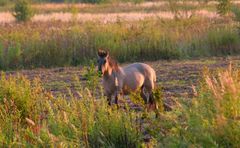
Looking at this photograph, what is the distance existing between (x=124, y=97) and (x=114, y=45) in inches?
303

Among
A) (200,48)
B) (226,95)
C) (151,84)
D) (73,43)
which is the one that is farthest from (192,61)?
(226,95)

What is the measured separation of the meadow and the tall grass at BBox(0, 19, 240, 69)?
0.11ft

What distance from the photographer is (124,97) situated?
13.9 metres

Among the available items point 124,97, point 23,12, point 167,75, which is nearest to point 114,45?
point 167,75

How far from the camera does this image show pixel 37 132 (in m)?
8.09

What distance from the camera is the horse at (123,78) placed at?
11828mm

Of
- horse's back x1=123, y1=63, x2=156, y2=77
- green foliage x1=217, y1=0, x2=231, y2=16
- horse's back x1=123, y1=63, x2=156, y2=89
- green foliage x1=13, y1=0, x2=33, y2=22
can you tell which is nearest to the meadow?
horse's back x1=123, y1=63, x2=156, y2=89

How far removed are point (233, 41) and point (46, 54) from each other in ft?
21.5

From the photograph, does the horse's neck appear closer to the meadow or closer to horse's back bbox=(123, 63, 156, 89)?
horse's back bbox=(123, 63, 156, 89)

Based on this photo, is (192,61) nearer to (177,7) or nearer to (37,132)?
(177,7)

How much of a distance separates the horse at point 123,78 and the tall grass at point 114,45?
8.52m

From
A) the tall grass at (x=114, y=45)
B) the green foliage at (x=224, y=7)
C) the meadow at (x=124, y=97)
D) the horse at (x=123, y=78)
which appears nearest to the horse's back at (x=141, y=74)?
the horse at (x=123, y=78)

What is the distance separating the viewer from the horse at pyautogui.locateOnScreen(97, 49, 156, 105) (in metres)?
11.8

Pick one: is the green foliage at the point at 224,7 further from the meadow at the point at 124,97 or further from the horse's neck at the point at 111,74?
the horse's neck at the point at 111,74
